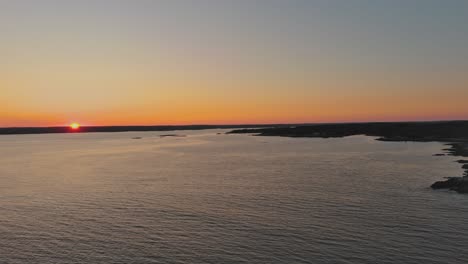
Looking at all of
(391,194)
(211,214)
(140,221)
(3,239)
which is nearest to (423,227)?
(391,194)

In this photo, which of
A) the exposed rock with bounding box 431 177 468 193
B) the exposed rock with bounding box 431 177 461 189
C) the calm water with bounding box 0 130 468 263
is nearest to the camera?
the calm water with bounding box 0 130 468 263

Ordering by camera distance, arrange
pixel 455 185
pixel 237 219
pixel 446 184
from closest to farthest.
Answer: pixel 237 219, pixel 455 185, pixel 446 184

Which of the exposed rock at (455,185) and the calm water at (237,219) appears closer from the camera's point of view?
the calm water at (237,219)

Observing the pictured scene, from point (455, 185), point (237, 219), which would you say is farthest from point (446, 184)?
point (237, 219)

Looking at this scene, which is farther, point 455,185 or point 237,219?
point 455,185

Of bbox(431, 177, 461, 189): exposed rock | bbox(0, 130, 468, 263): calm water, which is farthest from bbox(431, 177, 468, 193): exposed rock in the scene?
bbox(0, 130, 468, 263): calm water

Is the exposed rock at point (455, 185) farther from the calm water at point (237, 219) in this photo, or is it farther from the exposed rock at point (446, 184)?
the calm water at point (237, 219)

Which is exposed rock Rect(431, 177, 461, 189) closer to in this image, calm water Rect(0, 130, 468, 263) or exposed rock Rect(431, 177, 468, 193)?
exposed rock Rect(431, 177, 468, 193)

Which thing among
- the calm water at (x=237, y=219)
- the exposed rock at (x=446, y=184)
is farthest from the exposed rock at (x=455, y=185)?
the calm water at (x=237, y=219)

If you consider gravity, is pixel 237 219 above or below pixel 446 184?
below

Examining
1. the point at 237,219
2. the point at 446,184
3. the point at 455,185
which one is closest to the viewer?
the point at 237,219

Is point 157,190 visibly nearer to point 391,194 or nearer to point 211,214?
point 211,214

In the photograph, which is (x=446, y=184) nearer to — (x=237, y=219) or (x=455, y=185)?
(x=455, y=185)
